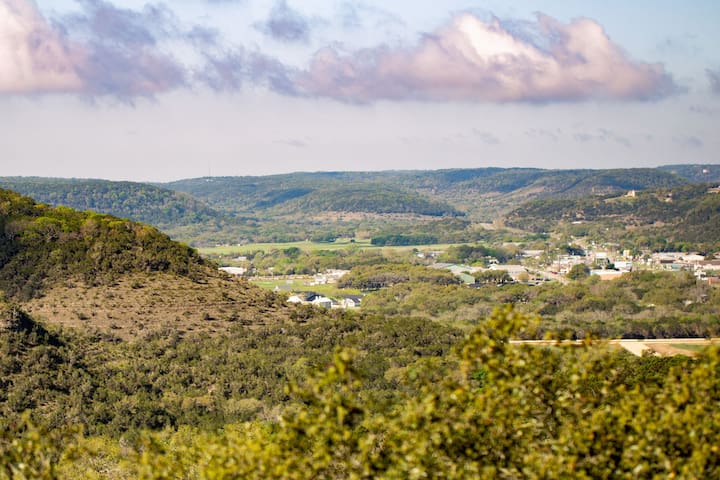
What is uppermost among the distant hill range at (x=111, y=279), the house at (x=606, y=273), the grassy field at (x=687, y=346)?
the distant hill range at (x=111, y=279)

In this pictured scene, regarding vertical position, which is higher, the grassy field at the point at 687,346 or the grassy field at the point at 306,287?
the grassy field at the point at 687,346

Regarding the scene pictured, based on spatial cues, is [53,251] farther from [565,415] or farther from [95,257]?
[565,415]

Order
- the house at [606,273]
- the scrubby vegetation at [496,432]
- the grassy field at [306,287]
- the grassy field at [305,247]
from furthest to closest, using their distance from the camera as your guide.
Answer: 1. the grassy field at [305,247]
2. the house at [606,273]
3. the grassy field at [306,287]
4. the scrubby vegetation at [496,432]

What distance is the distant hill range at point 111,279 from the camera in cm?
4566

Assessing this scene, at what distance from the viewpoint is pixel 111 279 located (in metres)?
50.4

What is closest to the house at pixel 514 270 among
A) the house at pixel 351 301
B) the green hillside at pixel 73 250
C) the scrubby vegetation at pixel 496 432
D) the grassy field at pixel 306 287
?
the grassy field at pixel 306 287

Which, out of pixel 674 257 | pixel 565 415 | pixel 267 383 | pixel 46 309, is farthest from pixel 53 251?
pixel 674 257

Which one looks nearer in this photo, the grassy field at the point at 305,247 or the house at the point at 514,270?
the house at the point at 514,270

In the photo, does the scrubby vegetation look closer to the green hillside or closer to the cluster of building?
the green hillside

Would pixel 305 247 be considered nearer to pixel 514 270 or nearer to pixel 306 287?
pixel 514 270

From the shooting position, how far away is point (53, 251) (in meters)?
53.7

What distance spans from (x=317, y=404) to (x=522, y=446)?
3160 millimetres

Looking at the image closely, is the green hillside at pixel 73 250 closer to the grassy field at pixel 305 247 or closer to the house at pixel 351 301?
the house at pixel 351 301

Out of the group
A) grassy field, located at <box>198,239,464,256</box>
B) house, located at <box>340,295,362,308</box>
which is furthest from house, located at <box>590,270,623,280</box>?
grassy field, located at <box>198,239,464,256</box>
